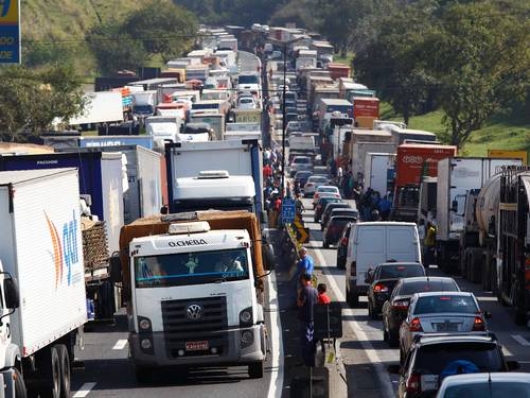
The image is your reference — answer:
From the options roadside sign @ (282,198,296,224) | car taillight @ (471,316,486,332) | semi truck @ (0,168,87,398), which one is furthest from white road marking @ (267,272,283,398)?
roadside sign @ (282,198,296,224)

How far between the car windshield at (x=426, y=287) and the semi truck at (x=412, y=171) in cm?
3041

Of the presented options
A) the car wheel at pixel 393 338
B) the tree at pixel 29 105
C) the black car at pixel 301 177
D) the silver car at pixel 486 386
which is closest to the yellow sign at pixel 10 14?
the car wheel at pixel 393 338

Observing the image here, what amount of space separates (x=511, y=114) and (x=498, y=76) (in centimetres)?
1486

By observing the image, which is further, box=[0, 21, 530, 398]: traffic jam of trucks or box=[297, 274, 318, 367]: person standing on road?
box=[297, 274, 318, 367]: person standing on road

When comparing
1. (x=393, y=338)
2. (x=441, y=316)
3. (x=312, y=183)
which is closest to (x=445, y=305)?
(x=441, y=316)

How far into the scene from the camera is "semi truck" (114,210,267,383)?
23.5 metres

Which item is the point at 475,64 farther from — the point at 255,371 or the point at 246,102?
the point at 255,371

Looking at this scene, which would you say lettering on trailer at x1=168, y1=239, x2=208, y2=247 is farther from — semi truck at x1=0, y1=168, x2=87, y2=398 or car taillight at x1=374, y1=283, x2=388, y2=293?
car taillight at x1=374, y1=283, x2=388, y2=293

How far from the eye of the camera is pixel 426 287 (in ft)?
95.6

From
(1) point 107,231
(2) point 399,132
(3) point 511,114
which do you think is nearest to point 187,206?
(1) point 107,231

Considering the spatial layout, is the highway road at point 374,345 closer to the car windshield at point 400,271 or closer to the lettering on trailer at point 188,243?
the car windshield at point 400,271

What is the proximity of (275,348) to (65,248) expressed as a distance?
21.1 ft

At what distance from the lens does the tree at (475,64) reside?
4348 inches

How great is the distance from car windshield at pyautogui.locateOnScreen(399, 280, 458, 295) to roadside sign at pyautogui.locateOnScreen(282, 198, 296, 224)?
22.4m
